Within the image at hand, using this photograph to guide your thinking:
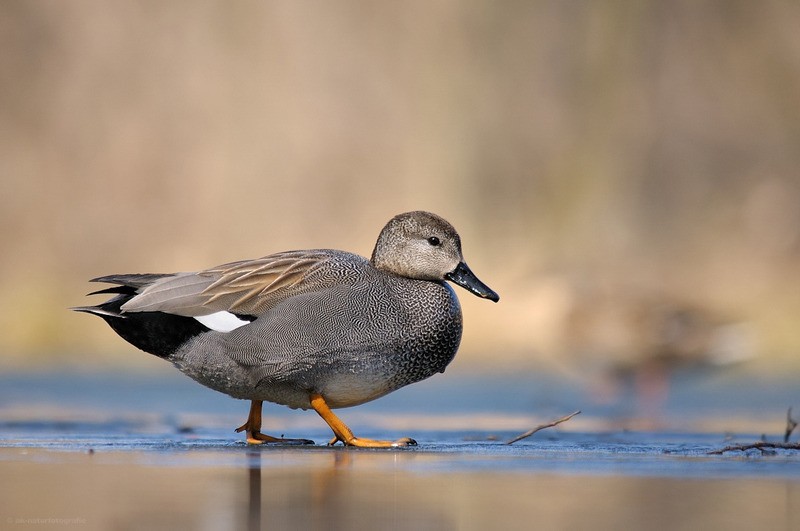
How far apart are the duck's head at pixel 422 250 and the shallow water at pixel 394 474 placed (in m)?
0.81

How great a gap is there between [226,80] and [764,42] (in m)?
10.1

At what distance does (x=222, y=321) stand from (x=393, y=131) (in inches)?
753

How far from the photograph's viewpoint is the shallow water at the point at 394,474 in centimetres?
403

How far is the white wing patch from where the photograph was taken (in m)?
6.26

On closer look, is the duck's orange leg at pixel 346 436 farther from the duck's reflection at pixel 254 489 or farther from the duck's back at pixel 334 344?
the duck's reflection at pixel 254 489

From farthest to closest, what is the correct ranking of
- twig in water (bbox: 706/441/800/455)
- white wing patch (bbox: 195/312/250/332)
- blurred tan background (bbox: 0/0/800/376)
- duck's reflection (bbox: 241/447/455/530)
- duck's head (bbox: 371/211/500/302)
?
blurred tan background (bbox: 0/0/800/376), duck's head (bbox: 371/211/500/302), white wing patch (bbox: 195/312/250/332), twig in water (bbox: 706/441/800/455), duck's reflection (bbox: 241/447/455/530)

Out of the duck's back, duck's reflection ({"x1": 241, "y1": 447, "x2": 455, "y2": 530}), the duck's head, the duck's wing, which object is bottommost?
duck's reflection ({"x1": 241, "y1": 447, "x2": 455, "y2": 530})

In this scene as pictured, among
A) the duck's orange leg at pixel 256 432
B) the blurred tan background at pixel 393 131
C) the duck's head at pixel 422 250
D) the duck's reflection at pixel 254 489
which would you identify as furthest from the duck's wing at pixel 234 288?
the blurred tan background at pixel 393 131

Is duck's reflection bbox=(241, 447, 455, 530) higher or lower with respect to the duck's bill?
lower

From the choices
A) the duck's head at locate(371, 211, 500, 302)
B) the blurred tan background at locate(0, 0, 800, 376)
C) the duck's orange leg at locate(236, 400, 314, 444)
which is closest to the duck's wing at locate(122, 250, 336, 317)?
the duck's head at locate(371, 211, 500, 302)

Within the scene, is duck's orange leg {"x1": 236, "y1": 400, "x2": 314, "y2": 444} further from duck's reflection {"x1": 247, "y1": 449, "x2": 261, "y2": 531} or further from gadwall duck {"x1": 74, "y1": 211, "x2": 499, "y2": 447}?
duck's reflection {"x1": 247, "y1": 449, "x2": 261, "y2": 531}

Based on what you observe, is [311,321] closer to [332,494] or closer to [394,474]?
[394,474]

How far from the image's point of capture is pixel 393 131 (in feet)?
82.6

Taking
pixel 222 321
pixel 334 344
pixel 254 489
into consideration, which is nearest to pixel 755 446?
pixel 334 344
